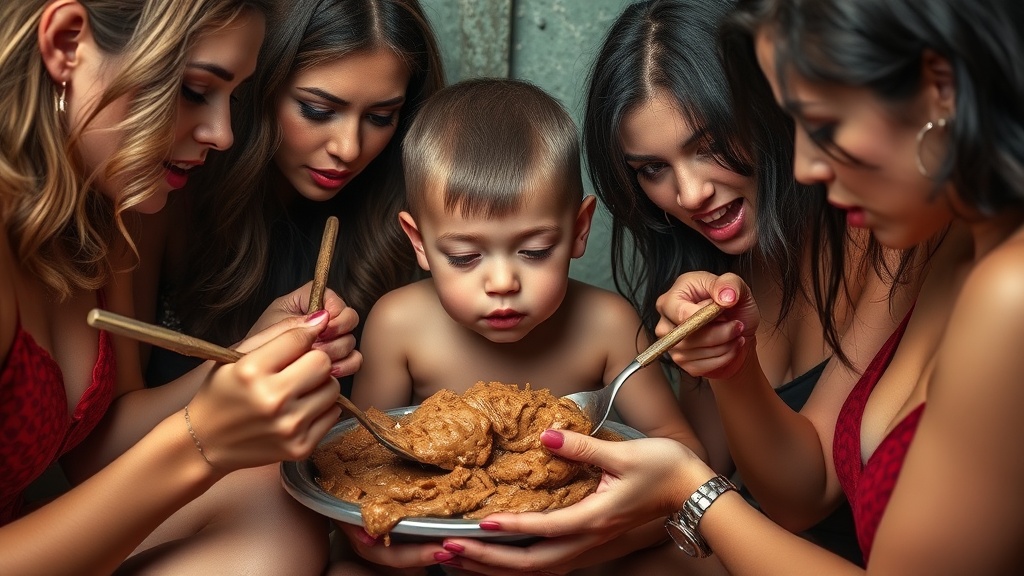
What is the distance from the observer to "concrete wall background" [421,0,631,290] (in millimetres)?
2746

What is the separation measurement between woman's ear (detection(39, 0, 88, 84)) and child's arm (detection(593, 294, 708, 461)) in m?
1.14

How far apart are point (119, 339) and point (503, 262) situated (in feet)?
2.56

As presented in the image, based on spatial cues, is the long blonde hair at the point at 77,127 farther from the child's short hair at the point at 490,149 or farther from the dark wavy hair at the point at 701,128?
the dark wavy hair at the point at 701,128

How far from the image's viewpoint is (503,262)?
6.16 feet

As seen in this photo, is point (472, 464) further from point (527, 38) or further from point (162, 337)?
point (527, 38)

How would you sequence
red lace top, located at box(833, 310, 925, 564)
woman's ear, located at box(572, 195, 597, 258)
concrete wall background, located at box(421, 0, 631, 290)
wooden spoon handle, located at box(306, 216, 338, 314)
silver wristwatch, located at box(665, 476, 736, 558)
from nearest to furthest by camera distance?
red lace top, located at box(833, 310, 925, 564) < silver wristwatch, located at box(665, 476, 736, 558) < wooden spoon handle, located at box(306, 216, 338, 314) < woman's ear, located at box(572, 195, 597, 258) < concrete wall background, located at box(421, 0, 631, 290)

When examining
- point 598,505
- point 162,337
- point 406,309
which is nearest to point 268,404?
point 162,337

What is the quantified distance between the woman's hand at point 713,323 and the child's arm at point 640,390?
1.02 ft

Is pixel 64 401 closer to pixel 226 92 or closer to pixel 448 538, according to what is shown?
pixel 226 92

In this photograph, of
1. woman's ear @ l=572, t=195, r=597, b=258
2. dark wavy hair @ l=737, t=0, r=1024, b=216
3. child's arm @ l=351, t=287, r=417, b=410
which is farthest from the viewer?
child's arm @ l=351, t=287, r=417, b=410

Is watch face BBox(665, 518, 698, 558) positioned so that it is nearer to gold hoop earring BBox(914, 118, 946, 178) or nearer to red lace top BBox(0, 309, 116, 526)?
gold hoop earring BBox(914, 118, 946, 178)

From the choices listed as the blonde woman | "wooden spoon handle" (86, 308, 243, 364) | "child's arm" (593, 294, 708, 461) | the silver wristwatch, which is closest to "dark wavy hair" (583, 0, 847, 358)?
"child's arm" (593, 294, 708, 461)

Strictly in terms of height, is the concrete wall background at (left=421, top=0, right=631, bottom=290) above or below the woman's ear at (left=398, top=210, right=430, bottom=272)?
above

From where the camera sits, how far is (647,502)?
164 cm
